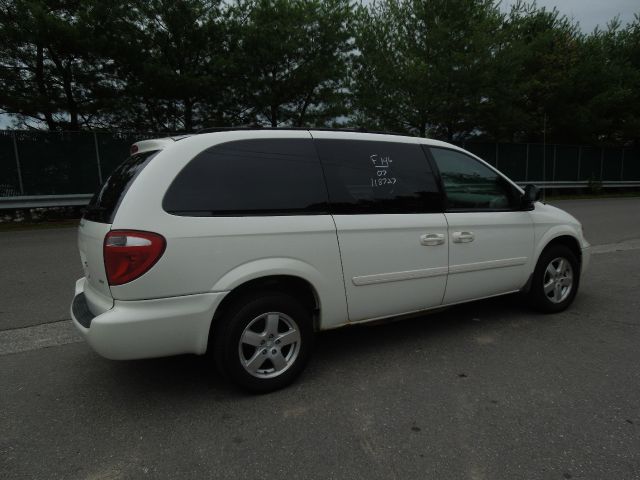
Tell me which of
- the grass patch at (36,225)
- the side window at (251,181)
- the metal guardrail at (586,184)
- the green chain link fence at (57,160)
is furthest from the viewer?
the metal guardrail at (586,184)

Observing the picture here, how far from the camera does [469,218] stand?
3.79 meters

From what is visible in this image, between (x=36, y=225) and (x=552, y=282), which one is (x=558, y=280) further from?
(x=36, y=225)

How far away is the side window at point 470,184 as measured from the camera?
3809mm

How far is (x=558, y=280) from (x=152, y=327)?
3.86m

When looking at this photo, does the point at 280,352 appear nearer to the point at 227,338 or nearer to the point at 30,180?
the point at 227,338

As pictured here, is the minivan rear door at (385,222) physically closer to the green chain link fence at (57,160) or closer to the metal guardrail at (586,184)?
the green chain link fence at (57,160)

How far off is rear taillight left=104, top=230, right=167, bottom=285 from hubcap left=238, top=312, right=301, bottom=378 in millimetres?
733

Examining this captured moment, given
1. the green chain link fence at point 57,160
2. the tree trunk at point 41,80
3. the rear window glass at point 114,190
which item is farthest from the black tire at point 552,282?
the tree trunk at point 41,80

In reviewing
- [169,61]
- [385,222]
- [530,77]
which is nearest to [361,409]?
[385,222]

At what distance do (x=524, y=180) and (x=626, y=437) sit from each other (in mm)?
21541

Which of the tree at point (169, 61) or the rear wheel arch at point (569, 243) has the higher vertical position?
the tree at point (169, 61)

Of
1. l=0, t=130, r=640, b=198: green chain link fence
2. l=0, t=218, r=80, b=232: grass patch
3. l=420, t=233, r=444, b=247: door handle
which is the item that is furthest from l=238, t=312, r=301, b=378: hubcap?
l=0, t=218, r=80, b=232: grass patch

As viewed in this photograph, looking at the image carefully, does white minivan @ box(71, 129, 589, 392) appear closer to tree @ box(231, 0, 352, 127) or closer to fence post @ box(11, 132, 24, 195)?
fence post @ box(11, 132, 24, 195)

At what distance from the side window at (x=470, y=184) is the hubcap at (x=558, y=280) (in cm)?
85
